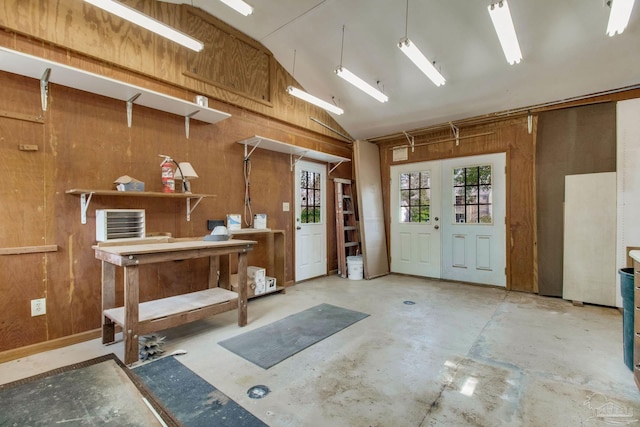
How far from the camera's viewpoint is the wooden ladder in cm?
562

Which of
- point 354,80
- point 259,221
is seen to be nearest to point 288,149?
point 259,221

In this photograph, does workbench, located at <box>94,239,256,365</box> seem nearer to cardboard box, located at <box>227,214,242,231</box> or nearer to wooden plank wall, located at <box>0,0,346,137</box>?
cardboard box, located at <box>227,214,242,231</box>

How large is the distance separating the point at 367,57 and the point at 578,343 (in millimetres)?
4051

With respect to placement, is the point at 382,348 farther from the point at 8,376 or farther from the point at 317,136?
the point at 317,136

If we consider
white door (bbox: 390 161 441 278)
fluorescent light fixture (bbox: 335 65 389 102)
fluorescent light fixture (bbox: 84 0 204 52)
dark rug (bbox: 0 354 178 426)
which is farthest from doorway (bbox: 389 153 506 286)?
dark rug (bbox: 0 354 178 426)

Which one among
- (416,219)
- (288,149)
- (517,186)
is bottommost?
(416,219)

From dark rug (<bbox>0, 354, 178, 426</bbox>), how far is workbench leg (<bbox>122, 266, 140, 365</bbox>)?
0.12 metres

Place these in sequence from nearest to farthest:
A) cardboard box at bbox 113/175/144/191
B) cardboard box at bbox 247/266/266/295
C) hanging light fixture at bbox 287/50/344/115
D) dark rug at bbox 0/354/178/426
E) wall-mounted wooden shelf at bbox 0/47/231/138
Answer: dark rug at bbox 0/354/178/426 → wall-mounted wooden shelf at bbox 0/47/231/138 → cardboard box at bbox 113/175/144/191 → hanging light fixture at bbox 287/50/344/115 → cardboard box at bbox 247/266/266/295

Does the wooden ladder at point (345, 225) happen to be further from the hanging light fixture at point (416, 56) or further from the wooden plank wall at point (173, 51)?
the hanging light fixture at point (416, 56)

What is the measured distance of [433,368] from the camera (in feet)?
7.54

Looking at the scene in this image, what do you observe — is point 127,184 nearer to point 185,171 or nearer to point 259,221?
point 185,171

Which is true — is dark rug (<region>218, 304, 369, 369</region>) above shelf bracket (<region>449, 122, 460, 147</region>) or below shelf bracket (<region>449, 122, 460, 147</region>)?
below

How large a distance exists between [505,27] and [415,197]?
3433mm

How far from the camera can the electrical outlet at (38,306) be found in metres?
2.54
